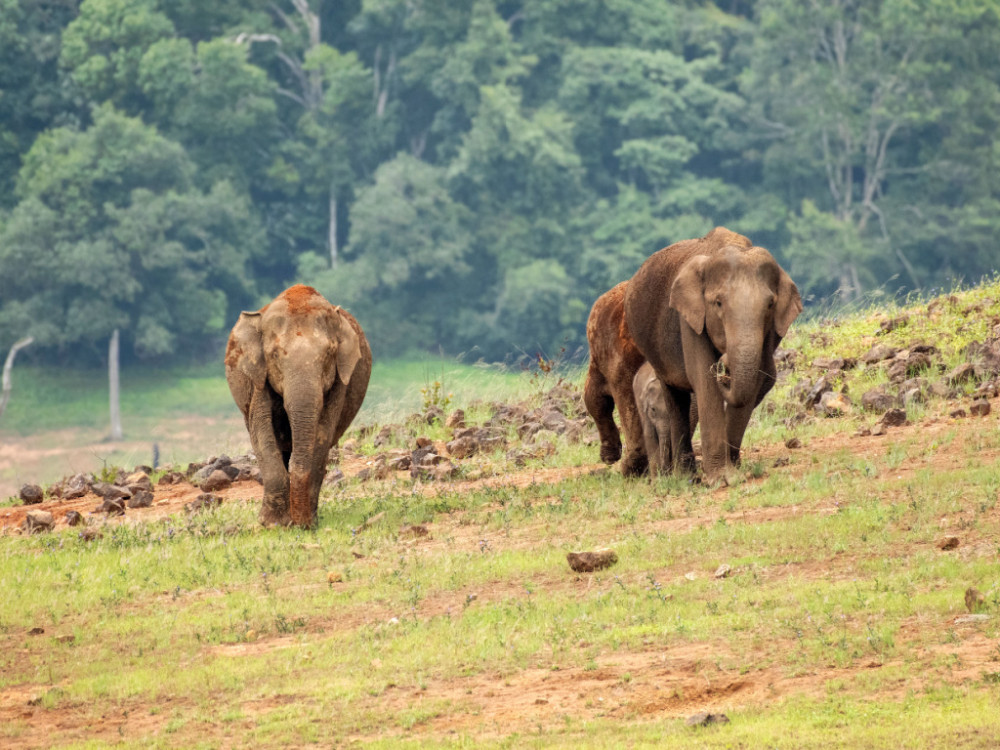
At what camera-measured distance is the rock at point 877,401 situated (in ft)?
50.4

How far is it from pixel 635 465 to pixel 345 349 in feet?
8.96

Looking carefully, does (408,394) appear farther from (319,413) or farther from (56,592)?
(56,592)

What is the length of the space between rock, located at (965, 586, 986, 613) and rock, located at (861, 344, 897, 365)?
9266 millimetres

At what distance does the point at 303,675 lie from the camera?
29.5 feet

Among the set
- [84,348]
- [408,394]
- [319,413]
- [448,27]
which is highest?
[448,27]

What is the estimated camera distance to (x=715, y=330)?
40.9ft

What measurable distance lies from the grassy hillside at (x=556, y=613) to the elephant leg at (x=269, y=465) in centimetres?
27

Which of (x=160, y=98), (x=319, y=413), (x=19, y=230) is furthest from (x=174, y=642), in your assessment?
(x=160, y=98)

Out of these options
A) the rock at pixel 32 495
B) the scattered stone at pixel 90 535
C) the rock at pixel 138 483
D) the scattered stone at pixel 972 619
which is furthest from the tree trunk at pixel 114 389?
the scattered stone at pixel 972 619

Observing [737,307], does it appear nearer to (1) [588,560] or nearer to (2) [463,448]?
(1) [588,560]

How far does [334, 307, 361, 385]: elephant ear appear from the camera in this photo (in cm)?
1319

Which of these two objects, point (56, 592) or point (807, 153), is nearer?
point (56, 592)

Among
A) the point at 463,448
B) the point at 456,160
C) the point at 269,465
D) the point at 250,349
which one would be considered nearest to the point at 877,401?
the point at 463,448

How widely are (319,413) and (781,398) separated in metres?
5.95
